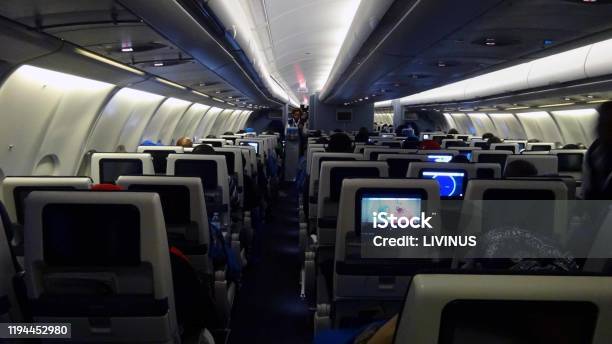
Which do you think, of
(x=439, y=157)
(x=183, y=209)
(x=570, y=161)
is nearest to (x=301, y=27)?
(x=439, y=157)

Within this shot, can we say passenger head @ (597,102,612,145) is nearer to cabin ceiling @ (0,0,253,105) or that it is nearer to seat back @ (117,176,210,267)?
seat back @ (117,176,210,267)

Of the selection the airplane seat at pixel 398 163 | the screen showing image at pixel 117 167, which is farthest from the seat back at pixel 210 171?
the airplane seat at pixel 398 163

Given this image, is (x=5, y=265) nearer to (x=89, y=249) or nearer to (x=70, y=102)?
(x=89, y=249)

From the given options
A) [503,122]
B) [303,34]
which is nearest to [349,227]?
[303,34]

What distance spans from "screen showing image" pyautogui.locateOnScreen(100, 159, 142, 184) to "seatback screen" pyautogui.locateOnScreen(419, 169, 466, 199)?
338cm

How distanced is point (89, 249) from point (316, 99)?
25397mm

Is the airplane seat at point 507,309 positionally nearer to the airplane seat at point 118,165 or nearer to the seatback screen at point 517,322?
the seatback screen at point 517,322

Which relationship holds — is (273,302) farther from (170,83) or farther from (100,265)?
(170,83)

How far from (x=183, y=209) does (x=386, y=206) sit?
5.27 ft

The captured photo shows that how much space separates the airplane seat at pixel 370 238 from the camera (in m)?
3.78

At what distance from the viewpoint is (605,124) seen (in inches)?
168

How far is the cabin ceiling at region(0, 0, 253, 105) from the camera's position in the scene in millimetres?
3877

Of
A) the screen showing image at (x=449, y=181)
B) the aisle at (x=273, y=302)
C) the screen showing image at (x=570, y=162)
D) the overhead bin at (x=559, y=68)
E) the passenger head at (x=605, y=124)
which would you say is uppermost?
the overhead bin at (x=559, y=68)

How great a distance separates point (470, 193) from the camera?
3.92m
